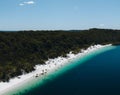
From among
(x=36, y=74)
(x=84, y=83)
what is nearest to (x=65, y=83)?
(x=84, y=83)

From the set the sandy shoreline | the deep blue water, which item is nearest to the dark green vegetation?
the sandy shoreline

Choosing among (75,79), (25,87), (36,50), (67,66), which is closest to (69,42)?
(36,50)

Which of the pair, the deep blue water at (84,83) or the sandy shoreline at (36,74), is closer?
the deep blue water at (84,83)

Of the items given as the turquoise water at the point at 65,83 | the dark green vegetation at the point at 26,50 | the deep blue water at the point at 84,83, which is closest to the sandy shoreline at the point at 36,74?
the dark green vegetation at the point at 26,50

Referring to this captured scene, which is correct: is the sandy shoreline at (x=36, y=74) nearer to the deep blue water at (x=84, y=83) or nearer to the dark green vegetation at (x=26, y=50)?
the dark green vegetation at (x=26, y=50)

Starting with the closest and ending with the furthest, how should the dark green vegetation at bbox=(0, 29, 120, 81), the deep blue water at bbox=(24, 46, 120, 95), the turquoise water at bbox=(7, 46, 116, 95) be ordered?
the deep blue water at bbox=(24, 46, 120, 95)
the turquoise water at bbox=(7, 46, 116, 95)
the dark green vegetation at bbox=(0, 29, 120, 81)

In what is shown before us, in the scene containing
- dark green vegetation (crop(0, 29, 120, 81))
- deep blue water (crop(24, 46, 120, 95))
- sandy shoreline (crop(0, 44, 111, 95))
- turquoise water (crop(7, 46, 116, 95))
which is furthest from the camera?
dark green vegetation (crop(0, 29, 120, 81))

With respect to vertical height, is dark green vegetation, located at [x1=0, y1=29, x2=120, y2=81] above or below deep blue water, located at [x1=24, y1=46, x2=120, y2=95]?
above

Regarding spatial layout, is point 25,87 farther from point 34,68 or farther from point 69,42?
point 69,42

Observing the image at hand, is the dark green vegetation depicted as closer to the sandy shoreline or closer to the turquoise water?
the sandy shoreline

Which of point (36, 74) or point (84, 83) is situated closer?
point (84, 83)

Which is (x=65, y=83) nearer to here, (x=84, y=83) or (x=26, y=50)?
(x=84, y=83)
